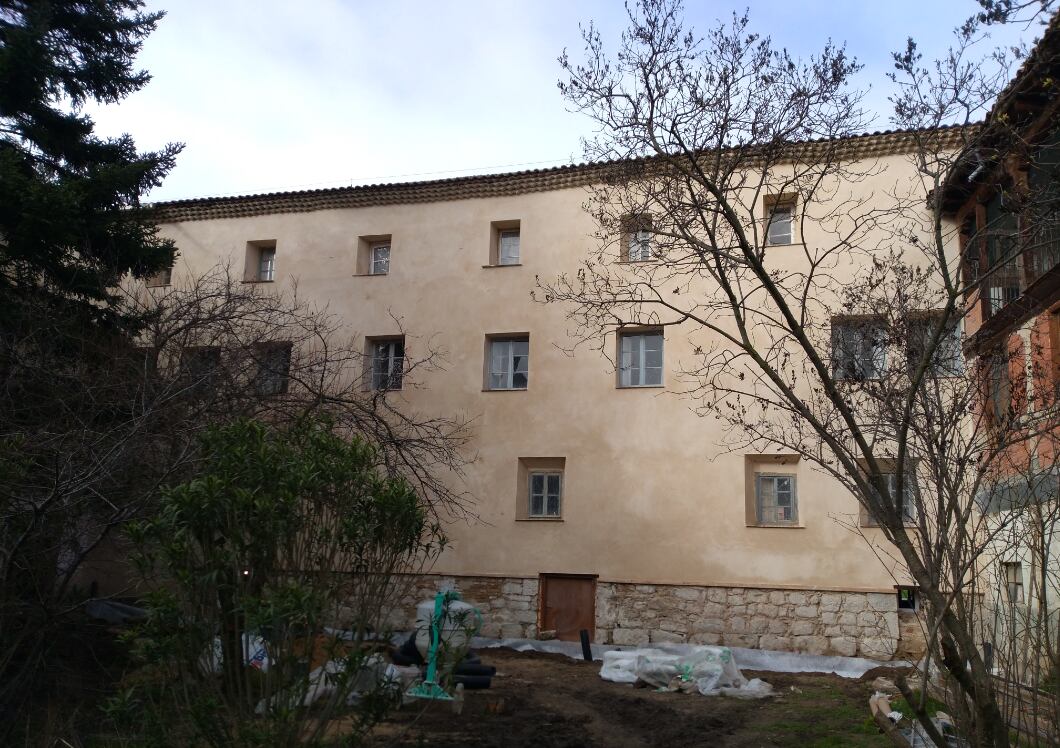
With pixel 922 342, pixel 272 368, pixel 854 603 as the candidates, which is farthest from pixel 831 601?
pixel 272 368

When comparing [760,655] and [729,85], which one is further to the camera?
[760,655]

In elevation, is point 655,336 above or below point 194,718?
above

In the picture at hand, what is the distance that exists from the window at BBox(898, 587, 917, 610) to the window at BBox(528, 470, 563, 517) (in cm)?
641

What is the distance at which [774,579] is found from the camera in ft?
53.3

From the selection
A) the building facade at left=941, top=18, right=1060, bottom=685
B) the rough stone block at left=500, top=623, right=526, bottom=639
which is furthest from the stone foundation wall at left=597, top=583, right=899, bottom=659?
the building facade at left=941, top=18, right=1060, bottom=685

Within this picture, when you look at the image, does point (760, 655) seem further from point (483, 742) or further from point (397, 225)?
point (397, 225)

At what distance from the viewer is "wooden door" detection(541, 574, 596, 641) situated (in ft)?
56.9

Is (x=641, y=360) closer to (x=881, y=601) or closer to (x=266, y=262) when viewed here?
(x=881, y=601)

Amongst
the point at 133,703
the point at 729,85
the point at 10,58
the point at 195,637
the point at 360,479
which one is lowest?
the point at 133,703

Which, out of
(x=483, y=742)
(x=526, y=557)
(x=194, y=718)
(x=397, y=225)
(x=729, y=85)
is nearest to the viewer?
(x=194, y=718)

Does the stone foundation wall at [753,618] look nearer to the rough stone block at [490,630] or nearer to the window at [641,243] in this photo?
the rough stone block at [490,630]

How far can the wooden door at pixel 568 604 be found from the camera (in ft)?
56.9

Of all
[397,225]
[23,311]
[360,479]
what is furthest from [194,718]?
[397,225]

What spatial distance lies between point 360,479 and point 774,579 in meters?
11.4
